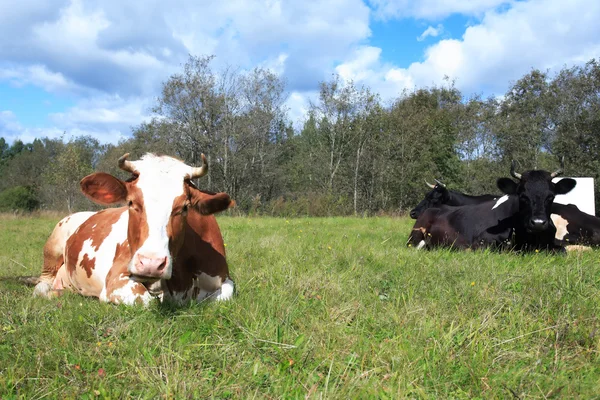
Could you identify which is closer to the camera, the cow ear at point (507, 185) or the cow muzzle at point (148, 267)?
the cow muzzle at point (148, 267)

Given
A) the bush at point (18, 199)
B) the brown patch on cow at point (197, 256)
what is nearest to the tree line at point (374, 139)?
the bush at point (18, 199)

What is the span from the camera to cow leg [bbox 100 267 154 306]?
393 centimetres

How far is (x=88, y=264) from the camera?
16.4 ft

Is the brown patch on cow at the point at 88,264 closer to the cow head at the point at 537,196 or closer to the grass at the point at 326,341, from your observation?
the grass at the point at 326,341

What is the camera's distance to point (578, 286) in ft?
13.6

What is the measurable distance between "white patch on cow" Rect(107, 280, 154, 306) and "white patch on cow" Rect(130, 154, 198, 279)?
2.86 feet

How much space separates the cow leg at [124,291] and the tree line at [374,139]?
24.7 meters

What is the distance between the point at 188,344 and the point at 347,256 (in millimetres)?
3165

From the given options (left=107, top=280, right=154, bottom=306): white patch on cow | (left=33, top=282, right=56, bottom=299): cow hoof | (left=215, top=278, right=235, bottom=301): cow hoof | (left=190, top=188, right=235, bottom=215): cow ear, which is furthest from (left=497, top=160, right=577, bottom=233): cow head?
(left=33, top=282, right=56, bottom=299): cow hoof

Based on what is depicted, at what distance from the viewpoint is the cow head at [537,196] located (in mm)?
6789

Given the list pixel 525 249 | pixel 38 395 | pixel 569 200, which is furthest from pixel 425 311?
pixel 569 200

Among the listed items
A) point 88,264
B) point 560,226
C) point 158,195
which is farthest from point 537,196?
point 88,264

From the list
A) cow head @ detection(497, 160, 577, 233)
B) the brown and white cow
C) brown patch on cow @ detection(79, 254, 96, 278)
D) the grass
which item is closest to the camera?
the grass

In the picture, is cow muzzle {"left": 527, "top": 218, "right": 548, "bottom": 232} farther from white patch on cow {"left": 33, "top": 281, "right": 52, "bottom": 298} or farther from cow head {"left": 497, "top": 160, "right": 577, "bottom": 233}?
white patch on cow {"left": 33, "top": 281, "right": 52, "bottom": 298}
